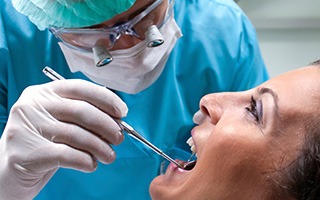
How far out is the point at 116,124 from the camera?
105 centimetres

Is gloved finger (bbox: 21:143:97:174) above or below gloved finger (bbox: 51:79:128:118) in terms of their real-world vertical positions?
below

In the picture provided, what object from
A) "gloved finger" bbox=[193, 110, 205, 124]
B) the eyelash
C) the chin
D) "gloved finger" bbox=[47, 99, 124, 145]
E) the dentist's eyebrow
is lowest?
the chin

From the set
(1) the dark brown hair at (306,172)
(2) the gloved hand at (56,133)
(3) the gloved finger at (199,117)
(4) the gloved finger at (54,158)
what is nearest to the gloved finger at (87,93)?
(2) the gloved hand at (56,133)

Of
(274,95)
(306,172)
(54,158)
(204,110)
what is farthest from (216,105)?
(54,158)

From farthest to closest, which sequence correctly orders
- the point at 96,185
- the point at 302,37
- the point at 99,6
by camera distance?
1. the point at 302,37
2. the point at 96,185
3. the point at 99,6

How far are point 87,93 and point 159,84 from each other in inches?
13.4

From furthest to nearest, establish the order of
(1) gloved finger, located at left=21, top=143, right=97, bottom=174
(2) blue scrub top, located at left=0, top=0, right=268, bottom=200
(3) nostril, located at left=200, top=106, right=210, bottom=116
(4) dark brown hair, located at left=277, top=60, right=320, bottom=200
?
(2) blue scrub top, located at left=0, top=0, right=268, bottom=200 → (3) nostril, located at left=200, top=106, right=210, bottom=116 → (1) gloved finger, located at left=21, top=143, right=97, bottom=174 → (4) dark brown hair, located at left=277, top=60, right=320, bottom=200

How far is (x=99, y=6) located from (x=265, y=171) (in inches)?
19.9

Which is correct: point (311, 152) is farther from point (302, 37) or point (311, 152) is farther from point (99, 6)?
point (302, 37)

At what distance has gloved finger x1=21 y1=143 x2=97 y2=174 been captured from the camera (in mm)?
991

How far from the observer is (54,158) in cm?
99

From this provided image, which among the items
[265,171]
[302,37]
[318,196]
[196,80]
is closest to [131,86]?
[196,80]

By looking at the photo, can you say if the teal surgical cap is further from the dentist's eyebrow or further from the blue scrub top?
the dentist's eyebrow

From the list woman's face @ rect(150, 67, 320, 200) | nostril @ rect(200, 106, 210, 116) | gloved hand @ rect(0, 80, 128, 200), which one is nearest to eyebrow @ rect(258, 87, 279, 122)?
woman's face @ rect(150, 67, 320, 200)
